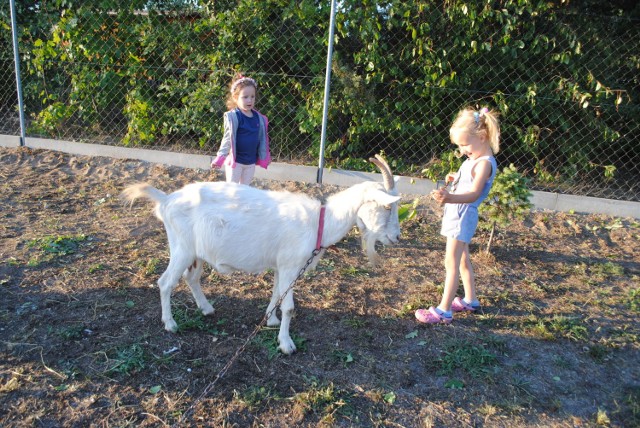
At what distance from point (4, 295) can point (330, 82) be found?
13.9 ft

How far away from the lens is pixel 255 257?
3.07 m

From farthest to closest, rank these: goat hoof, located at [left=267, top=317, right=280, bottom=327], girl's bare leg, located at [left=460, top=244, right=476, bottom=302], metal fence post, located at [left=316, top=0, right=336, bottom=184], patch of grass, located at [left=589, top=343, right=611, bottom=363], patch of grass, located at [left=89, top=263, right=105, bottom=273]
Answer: metal fence post, located at [left=316, top=0, right=336, bottom=184]
patch of grass, located at [left=89, top=263, right=105, bottom=273]
girl's bare leg, located at [left=460, top=244, right=476, bottom=302]
goat hoof, located at [left=267, top=317, right=280, bottom=327]
patch of grass, located at [left=589, top=343, right=611, bottom=363]

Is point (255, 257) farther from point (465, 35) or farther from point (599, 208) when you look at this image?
point (599, 208)

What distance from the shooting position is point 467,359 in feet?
10.1

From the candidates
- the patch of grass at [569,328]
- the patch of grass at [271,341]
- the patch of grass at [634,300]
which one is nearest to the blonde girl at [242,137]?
the patch of grass at [271,341]

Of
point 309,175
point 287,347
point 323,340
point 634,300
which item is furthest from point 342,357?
point 309,175

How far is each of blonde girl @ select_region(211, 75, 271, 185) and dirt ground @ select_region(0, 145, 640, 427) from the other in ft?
3.39

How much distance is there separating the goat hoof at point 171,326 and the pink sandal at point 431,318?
1746 mm

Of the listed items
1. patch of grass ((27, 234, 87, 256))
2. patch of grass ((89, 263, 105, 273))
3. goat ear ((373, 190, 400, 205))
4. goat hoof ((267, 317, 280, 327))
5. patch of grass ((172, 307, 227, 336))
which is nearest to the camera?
goat ear ((373, 190, 400, 205))

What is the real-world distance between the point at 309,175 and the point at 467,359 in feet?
12.0

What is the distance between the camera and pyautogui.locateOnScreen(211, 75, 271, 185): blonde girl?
423 centimetres

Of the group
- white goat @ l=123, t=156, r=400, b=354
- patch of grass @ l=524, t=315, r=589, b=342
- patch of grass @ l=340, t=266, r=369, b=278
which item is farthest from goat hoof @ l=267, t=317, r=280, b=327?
patch of grass @ l=524, t=315, r=589, b=342

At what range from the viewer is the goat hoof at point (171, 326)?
3213mm

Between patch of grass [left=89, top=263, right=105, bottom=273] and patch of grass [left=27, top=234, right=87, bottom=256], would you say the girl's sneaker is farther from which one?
patch of grass [left=27, top=234, right=87, bottom=256]
